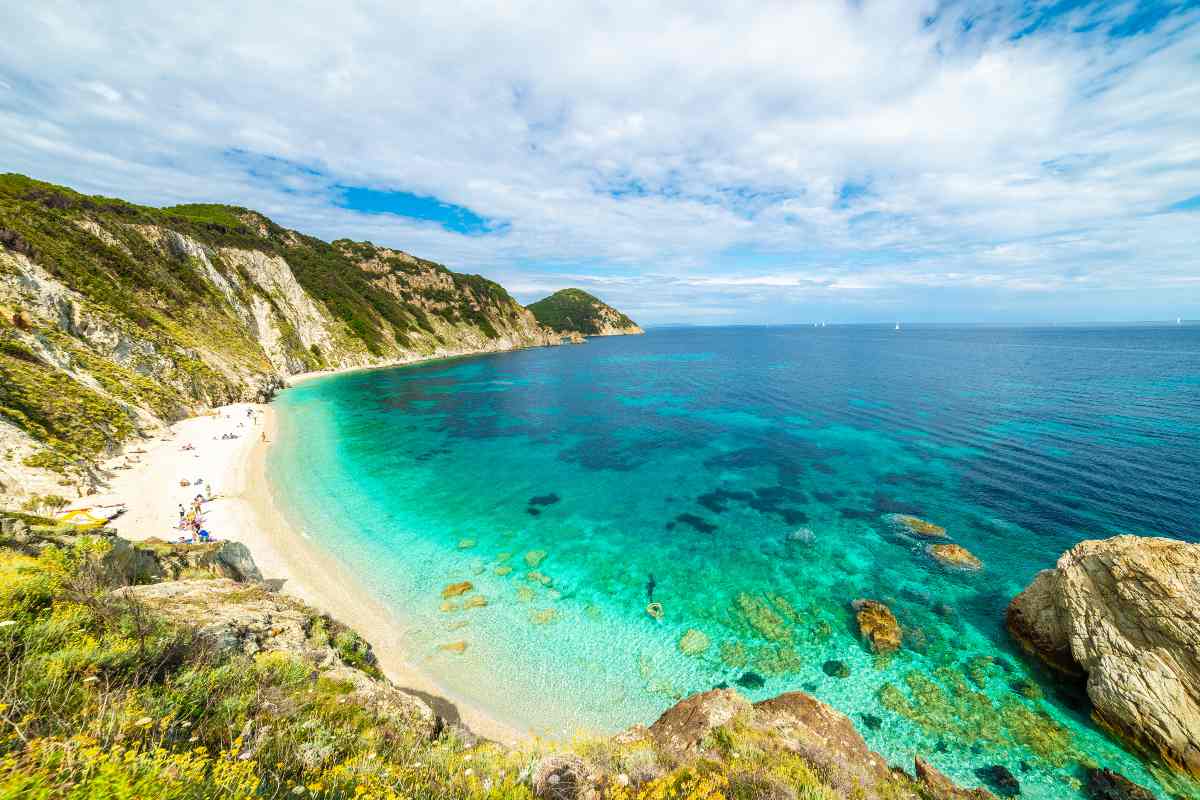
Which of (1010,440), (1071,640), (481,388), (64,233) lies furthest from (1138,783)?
(64,233)

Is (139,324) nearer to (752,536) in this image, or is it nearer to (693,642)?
(693,642)

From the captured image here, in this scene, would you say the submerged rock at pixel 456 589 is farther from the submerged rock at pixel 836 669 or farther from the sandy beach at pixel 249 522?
the submerged rock at pixel 836 669

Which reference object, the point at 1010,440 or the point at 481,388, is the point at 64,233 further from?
the point at 1010,440

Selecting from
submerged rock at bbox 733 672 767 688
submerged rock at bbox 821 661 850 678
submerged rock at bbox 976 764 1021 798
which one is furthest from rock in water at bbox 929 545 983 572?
submerged rock at bbox 733 672 767 688

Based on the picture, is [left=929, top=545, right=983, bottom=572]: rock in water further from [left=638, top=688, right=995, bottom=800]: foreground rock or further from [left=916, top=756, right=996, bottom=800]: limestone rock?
[left=916, top=756, right=996, bottom=800]: limestone rock

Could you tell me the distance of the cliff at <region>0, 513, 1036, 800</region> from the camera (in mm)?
4691

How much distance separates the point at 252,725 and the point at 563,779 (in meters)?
5.40

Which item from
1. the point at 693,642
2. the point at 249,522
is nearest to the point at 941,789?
the point at 693,642

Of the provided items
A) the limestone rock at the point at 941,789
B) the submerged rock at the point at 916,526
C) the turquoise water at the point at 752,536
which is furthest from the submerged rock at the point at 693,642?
the submerged rock at the point at 916,526

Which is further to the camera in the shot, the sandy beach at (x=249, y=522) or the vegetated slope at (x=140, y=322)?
the vegetated slope at (x=140, y=322)

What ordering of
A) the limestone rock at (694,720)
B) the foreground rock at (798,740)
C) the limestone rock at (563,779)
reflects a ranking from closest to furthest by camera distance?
the limestone rock at (563,779) → the foreground rock at (798,740) → the limestone rock at (694,720)

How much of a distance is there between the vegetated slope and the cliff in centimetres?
2467

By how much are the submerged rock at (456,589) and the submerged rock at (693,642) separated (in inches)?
416

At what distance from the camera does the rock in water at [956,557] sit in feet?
70.6
